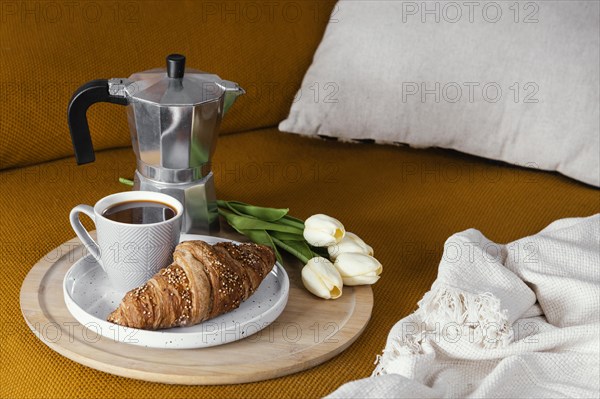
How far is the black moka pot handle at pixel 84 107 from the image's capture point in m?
0.93

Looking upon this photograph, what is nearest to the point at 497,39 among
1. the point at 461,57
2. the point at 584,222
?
the point at 461,57

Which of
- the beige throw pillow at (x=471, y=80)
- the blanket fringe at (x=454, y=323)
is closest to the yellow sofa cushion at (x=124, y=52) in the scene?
the beige throw pillow at (x=471, y=80)

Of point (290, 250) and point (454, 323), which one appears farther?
point (290, 250)

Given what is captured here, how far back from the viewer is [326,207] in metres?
1.20

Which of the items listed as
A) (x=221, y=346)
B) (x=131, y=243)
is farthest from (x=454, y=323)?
(x=131, y=243)

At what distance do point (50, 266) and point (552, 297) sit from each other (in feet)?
1.94

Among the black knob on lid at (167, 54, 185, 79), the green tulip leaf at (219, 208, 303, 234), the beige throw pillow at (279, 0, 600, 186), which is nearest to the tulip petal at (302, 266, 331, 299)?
the green tulip leaf at (219, 208, 303, 234)

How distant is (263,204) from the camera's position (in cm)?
119

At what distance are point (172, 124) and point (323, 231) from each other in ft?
0.73

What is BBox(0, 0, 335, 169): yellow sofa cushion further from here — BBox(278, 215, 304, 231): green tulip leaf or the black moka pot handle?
BBox(278, 215, 304, 231): green tulip leaf

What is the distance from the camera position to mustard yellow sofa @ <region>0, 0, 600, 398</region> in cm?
110

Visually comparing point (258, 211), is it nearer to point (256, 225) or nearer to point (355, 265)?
point (256, 225)

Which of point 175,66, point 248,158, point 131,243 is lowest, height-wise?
point 248,158

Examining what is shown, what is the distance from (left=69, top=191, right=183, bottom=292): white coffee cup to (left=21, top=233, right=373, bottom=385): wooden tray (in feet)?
0.21
